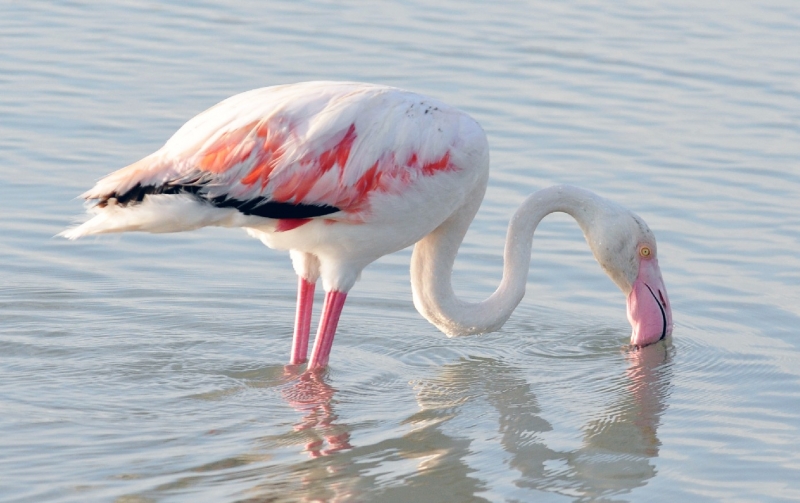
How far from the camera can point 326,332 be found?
7.58 m

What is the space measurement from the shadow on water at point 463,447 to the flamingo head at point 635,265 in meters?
0.31

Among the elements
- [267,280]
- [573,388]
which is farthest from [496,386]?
[267,280]

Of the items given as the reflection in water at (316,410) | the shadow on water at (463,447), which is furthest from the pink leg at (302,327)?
the shadow on water at (463,447)

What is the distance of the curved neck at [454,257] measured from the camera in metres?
7.68

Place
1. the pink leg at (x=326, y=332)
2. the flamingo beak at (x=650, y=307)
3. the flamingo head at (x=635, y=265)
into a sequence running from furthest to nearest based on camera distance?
the flamingo beak at (x=650, y=307) < the flamingo head at (x=635, y=265) < the pink leg at (x=326, y=332)

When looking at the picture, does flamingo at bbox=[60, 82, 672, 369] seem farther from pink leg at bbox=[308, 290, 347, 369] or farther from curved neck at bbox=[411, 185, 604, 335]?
curved neck at bbox=[411, 185, 604, 335]

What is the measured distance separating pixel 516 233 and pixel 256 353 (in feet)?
5.58

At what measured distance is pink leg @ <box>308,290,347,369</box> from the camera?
748 cm

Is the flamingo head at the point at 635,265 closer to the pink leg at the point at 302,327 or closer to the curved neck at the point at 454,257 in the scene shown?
the curved neck at the point at 454,257

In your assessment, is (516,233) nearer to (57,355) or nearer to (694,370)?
(694,370)

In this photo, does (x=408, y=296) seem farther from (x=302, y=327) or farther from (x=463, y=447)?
(x=463, y=447)

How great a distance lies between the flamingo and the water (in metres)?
0.92

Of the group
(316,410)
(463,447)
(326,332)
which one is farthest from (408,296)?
(463,447)

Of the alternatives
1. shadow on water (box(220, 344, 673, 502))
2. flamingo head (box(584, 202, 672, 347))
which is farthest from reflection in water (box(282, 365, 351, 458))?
flamingo head (box(584, 202, 672, 347))
